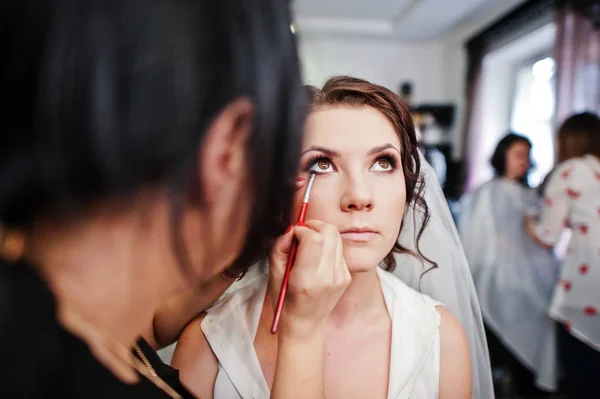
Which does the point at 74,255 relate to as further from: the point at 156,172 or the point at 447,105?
the point at 447,105

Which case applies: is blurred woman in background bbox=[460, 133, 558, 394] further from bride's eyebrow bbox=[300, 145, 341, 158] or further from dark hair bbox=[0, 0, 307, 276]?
dark hair bbox=[0, 0, 307, 276]

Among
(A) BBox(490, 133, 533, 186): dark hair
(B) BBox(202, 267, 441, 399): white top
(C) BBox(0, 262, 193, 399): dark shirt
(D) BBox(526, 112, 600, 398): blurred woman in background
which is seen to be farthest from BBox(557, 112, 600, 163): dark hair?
(C) BBox(0, 262, 193, 399): dark shirt

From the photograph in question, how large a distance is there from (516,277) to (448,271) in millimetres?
1320

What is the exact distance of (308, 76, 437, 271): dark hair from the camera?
71cm

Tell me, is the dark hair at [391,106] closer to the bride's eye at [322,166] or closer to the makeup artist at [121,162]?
the bride's eye at [322,166]

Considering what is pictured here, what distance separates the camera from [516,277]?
188cm

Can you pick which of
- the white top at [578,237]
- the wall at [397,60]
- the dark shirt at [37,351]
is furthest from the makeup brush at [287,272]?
the wall at [397,60]

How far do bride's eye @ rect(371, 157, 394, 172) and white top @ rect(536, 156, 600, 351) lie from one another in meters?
1.29

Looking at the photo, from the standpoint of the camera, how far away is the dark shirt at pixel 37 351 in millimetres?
277

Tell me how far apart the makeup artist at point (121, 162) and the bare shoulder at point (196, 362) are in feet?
0.86

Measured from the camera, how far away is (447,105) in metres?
3.56

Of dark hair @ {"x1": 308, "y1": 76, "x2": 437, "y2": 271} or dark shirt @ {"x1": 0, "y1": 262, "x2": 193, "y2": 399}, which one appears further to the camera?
dark hair @ {"x1": 308, "y1": 76, "x2": 437, "y2": 271}

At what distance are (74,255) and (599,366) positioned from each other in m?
1.93

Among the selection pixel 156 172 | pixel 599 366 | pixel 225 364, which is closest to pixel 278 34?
pixel 156 172
